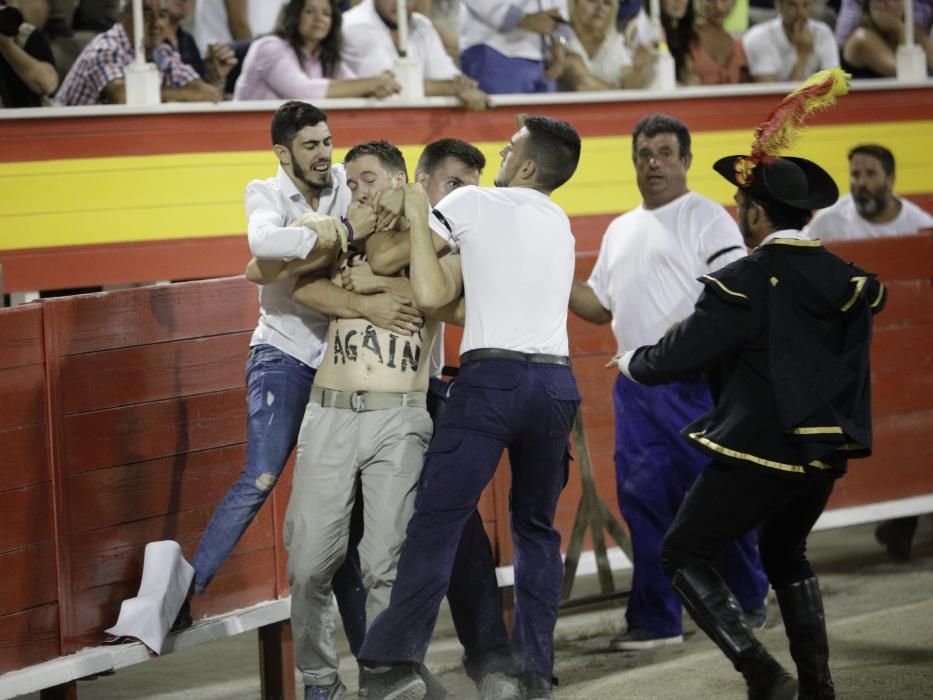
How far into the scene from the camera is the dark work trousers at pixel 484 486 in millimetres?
4375

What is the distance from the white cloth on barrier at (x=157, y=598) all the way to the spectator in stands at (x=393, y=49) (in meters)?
4.35

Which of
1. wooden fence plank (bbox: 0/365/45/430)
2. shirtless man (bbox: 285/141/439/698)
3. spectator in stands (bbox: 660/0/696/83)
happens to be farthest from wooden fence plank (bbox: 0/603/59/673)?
spectator in stands (bbox: 660/0/696/83)

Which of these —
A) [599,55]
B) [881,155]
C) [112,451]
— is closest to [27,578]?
[112,451]

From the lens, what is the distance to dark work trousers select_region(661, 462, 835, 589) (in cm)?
457

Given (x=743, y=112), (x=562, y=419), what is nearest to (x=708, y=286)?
(x=562, y=419)

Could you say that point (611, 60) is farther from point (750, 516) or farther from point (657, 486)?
point (750, 516)

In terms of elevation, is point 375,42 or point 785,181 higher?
point 375,42

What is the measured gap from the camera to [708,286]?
4.64 m

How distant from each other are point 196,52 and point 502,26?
71.3 inches

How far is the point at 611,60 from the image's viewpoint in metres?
9.75

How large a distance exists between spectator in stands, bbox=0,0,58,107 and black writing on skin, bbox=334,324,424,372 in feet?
11.9

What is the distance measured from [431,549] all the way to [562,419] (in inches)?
20.9

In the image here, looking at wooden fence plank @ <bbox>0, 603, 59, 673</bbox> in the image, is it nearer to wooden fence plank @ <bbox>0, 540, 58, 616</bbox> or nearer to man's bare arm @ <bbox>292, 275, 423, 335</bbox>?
wooden fence plank @ <bbox>0, 540, 58, 616</bbox>

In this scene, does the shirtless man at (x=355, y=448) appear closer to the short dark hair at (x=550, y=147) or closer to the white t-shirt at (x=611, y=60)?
the short dark hair at (x=550, y=147)
